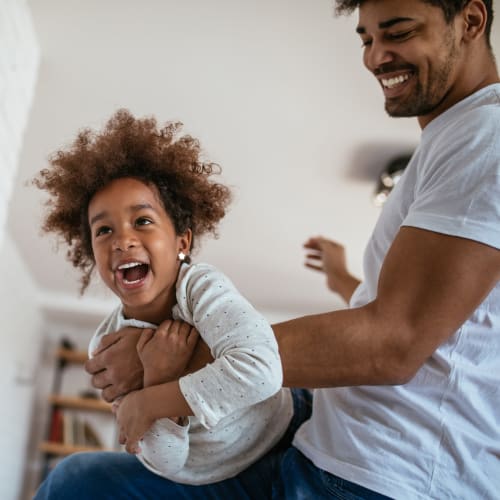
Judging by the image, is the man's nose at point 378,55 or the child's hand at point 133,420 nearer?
the child's hand at point 133,420

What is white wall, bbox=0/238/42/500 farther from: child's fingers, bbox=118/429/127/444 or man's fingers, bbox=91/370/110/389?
child's fingers, bbox=118/429/127/444

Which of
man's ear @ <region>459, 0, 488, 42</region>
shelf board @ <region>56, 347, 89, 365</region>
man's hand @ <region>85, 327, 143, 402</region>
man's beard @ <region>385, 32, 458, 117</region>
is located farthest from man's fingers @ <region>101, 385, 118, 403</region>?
→ shelf board @ <region>56, 347, 89, 365</region>

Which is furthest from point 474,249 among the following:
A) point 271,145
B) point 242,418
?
point 271,145

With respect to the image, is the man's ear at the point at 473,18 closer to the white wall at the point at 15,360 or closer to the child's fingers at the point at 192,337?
the child's fingers at the point at 192,337

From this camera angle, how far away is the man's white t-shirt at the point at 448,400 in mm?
850

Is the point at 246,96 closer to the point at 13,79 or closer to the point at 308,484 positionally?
the point at 13,79

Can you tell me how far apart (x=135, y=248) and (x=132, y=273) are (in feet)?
0.16

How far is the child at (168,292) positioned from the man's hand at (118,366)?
0.03 meters

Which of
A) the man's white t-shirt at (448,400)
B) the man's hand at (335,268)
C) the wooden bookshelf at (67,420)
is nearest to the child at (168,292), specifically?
the man's white t-shirt at (448,400)

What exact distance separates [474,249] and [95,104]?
2.35m

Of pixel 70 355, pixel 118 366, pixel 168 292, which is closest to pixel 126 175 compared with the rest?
pixel 168 292

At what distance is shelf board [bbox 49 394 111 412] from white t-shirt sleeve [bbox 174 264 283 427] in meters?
5.08

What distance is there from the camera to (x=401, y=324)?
830 mm

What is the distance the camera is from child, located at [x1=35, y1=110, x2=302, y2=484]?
827 millimetres
